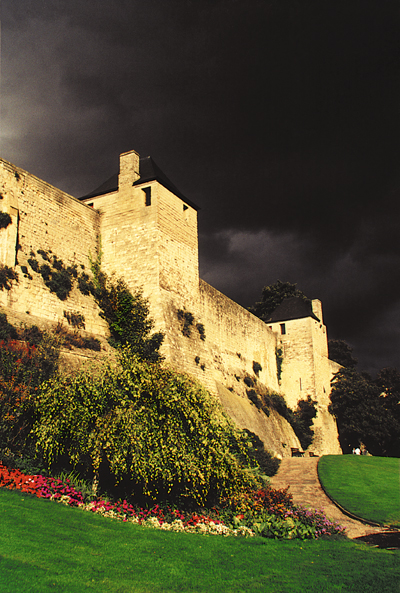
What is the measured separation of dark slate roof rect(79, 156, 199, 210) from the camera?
20.8 meters

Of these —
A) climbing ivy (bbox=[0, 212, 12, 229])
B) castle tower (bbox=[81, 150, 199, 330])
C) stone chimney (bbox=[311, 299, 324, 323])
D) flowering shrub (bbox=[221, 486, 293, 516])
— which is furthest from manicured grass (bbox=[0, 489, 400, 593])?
stone chimney (bbox=[311, 299, 324, 323])

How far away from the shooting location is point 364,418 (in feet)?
109

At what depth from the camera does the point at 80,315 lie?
17094 mm

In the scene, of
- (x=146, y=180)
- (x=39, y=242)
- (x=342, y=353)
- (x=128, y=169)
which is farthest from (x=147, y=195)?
(x=342, y=353)

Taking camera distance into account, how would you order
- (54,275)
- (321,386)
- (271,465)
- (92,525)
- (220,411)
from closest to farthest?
(92,525) < (220,411) < (54,275) < (271,465) < (321,386)

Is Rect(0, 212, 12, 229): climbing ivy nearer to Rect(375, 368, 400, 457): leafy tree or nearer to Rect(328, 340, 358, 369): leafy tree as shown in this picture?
Rect(375, 368, 400, 457): leafy tree

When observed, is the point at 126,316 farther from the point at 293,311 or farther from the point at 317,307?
the point at 317,307

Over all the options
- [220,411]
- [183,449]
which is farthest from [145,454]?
[220,411]

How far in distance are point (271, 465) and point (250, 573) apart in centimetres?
1226

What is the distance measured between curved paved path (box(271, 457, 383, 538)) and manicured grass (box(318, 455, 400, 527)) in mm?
301

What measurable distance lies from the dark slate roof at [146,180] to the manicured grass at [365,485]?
13491mm

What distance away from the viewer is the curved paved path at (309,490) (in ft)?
39.1

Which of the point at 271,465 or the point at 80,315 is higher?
the point at 80,315

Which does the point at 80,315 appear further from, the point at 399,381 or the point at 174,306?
the point at 399,381
